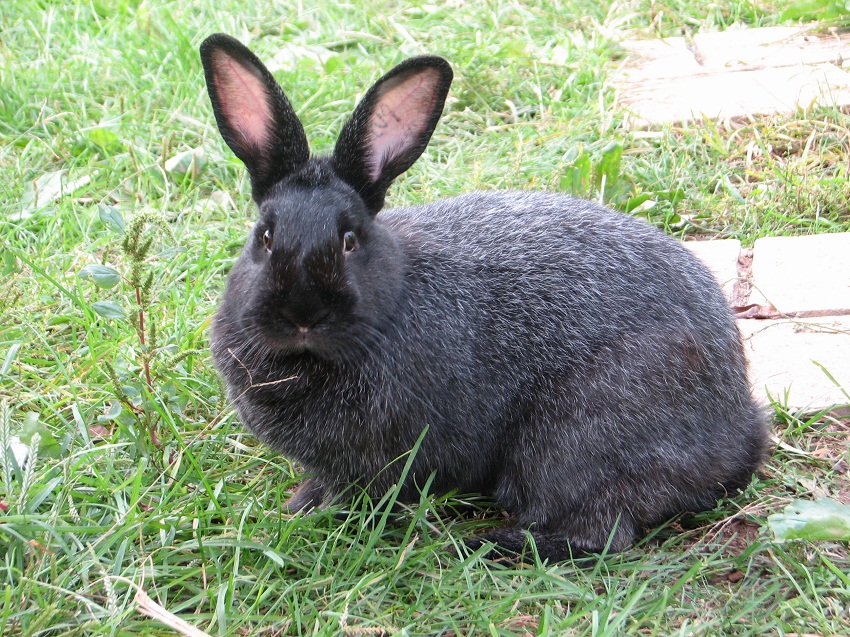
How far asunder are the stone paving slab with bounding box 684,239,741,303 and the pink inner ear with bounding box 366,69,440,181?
1.76 metres

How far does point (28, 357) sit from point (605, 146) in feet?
10.1

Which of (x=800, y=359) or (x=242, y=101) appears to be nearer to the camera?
(x=242, y=101)

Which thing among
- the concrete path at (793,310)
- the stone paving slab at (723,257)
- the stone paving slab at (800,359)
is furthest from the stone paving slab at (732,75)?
the stone paving slab at (800,359)

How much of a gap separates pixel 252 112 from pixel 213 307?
1.29 m

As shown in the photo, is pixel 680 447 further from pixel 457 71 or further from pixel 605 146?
pixel 457 71

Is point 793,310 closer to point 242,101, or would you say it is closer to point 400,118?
point 400,118

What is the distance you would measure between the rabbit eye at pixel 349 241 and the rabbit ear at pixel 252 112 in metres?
0.36

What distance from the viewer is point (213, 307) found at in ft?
15.0

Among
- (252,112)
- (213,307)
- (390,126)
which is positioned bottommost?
(213,307)

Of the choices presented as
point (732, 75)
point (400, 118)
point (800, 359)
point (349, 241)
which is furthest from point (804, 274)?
point (349, 241)

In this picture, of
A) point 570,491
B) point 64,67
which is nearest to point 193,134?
point 64,67

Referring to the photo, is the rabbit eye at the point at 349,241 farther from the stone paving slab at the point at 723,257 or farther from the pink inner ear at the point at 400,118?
the stone paving slab at the point at 723,257

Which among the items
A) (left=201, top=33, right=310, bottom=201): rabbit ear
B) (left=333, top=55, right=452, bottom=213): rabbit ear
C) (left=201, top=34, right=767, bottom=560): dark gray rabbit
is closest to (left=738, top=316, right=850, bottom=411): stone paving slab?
(left=201, top=34, right=767, bottom=560): dark gray rabbit

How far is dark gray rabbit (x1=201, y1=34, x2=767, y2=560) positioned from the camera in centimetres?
352
